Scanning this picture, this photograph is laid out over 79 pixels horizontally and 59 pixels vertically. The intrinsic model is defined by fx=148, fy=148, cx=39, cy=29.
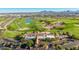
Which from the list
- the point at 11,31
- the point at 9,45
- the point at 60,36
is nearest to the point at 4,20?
the point at 11,31
